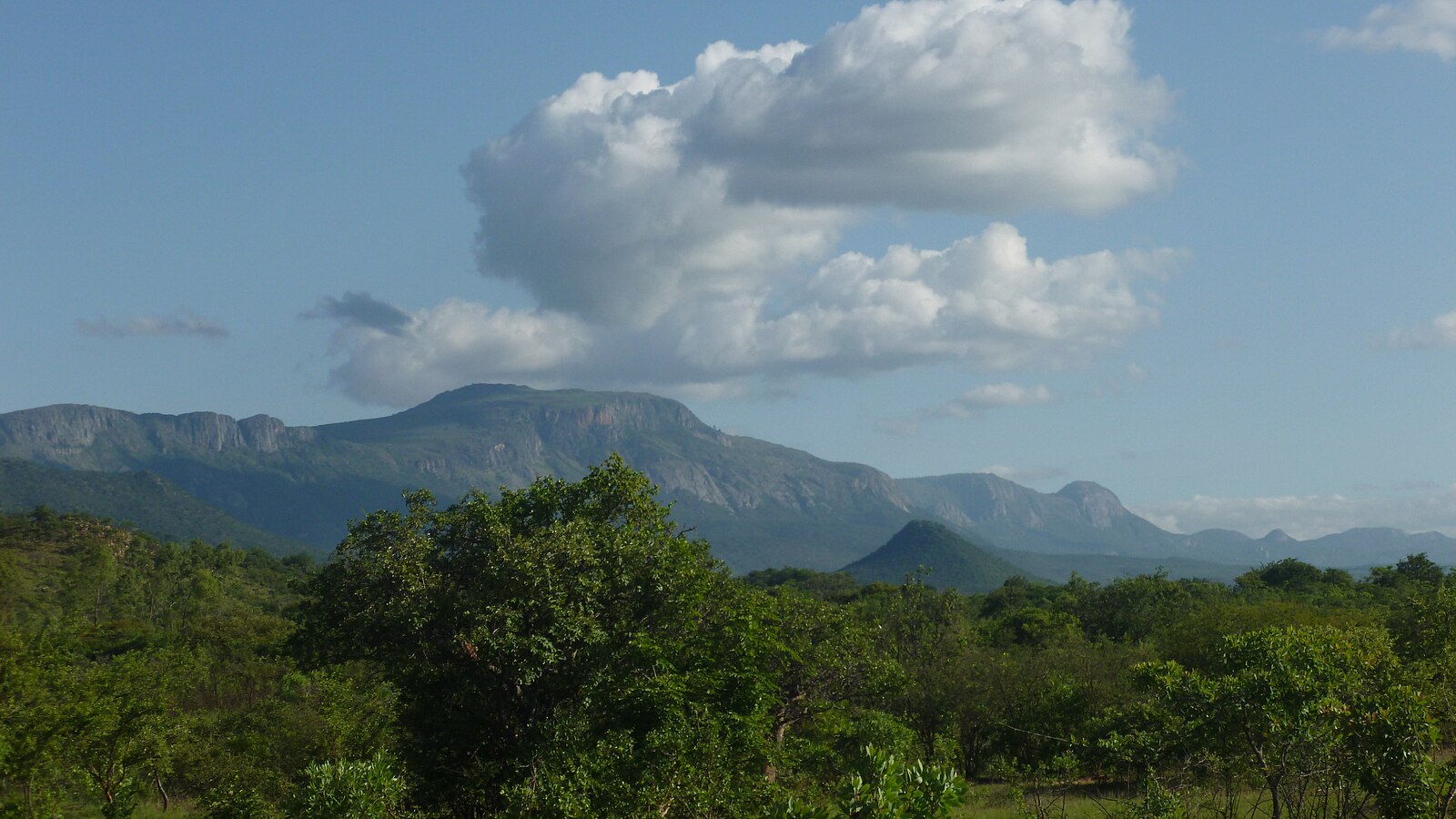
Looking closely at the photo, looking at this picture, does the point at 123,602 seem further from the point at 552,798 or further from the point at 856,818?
the point at 856,818

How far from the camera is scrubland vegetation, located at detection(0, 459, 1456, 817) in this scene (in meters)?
18.6

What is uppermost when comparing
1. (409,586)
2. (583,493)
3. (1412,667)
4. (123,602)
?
(583,493)

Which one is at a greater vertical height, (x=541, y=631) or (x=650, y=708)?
(x=541, y=631)

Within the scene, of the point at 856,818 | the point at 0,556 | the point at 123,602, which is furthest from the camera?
the point at 123,602

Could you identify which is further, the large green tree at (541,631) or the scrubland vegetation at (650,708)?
the large green tree at (541,631)

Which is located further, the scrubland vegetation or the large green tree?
the large green tree

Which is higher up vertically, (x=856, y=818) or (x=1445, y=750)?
(x=856, y=818)

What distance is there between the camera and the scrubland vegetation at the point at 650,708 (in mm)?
18609

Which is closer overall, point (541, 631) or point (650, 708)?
point (650, 708)

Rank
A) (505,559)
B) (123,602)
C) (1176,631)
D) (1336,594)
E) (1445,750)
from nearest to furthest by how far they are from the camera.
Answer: (505,559)
(1445,750)
(1176,631)
(1336,594)
(123,602)

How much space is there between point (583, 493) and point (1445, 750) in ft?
109

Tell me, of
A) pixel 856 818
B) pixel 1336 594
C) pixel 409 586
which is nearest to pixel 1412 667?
pixel 856 818

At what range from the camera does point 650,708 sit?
24203mm

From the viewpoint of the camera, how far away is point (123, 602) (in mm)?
125062
